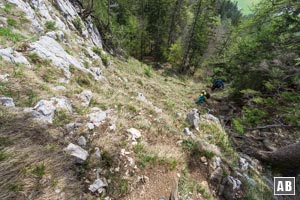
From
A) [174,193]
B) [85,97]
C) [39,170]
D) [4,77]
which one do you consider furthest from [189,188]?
[4,77]

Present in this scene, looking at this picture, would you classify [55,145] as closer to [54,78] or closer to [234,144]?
[54,78]

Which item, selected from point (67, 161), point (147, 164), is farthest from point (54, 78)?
point (147, 164)

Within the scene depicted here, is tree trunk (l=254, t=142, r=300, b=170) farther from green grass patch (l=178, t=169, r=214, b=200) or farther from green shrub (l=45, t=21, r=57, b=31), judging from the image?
green shrub (l=45, t=21, r=57, b=31)

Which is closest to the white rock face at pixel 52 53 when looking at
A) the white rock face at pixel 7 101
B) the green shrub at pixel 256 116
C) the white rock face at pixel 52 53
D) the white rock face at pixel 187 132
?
the white rock face at pixel 52 53

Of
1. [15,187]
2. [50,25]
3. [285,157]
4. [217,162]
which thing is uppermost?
[50,25]

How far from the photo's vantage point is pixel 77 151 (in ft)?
10.4

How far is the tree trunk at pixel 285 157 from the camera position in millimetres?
4793

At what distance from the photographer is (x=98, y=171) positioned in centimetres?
313

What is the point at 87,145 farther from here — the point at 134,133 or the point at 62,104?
the point at 62,104

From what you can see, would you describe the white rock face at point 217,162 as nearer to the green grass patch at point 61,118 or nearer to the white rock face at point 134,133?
the white rock face at point 134,133

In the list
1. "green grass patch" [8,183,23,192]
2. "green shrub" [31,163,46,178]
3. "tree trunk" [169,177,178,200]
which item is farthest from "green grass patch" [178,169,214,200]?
"green grass patch" [8,183,23,192]

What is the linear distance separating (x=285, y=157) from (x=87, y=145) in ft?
17.6

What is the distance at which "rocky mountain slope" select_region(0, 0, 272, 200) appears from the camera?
2.55 m

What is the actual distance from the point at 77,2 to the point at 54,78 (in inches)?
498
